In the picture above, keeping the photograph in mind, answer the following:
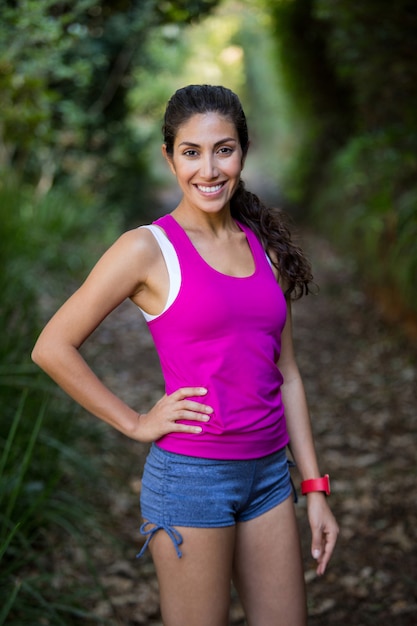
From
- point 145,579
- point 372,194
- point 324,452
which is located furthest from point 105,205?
point 145,579

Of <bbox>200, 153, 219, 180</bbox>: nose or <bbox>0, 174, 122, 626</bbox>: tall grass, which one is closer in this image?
<bbox>200, 153, 219, 180</bbox>: nose

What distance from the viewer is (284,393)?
2266mm

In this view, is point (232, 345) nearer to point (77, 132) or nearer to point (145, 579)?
point (145, 579)

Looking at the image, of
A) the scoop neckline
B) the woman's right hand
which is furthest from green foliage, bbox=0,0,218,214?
the woman's right hand

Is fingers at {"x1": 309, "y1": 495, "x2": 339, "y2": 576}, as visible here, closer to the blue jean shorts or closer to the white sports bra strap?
the blue jean shorts

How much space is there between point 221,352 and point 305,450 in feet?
1.69

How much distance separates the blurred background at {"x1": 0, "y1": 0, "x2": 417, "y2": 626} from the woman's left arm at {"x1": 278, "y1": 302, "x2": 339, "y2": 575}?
35.2 inches

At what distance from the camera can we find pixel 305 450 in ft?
7.29

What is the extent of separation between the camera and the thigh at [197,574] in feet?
6.30

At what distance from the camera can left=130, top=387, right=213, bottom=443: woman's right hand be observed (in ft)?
6.32

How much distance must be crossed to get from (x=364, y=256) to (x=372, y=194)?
71cm

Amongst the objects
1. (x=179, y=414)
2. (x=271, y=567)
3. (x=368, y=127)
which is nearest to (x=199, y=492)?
(x=179, y=414)

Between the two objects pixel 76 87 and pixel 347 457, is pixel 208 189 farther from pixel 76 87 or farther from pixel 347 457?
pixel 76 87

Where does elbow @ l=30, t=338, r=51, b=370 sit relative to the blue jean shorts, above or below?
above
